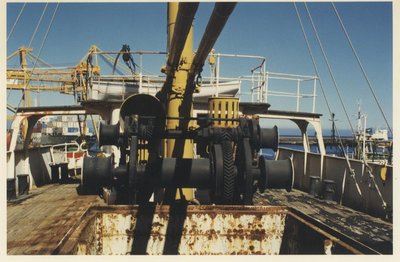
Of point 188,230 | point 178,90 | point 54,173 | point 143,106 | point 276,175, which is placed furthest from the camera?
point 54,173

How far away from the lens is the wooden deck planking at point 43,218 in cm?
436

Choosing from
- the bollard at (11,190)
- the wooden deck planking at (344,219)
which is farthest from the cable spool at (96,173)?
the bollard at (11,190)

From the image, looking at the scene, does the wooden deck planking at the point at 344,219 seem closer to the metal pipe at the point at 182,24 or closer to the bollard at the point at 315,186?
the bollard at the point at 315,186

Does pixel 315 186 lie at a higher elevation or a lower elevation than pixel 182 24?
lower

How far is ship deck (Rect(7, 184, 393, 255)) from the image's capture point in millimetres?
4270

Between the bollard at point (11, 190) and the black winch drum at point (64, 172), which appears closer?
the bollard at point (11, 190)

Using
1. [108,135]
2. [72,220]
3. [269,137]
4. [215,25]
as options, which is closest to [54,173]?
[72,220]

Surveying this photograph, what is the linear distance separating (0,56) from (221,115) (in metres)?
3.40

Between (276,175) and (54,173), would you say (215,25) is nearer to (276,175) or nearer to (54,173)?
(276,175)

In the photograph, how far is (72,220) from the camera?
217 inches

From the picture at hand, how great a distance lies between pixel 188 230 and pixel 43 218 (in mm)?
2933

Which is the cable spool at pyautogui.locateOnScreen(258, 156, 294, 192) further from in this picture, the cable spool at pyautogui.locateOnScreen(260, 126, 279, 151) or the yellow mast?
the yellow mast

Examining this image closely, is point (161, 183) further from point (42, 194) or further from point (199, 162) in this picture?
point (42, 194)

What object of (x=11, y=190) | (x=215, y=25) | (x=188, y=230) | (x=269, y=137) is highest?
(x=215, y=25)
